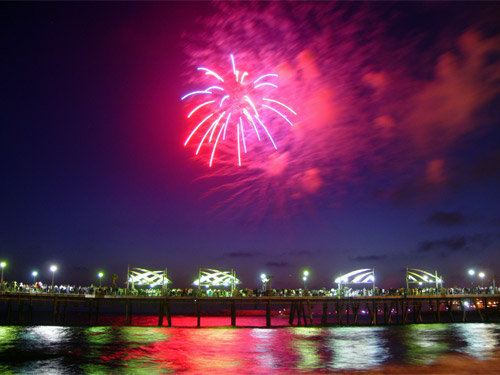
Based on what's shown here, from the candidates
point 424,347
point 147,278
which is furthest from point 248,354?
point 147,278

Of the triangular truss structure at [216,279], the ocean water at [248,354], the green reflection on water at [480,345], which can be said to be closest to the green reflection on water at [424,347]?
the ocean water at [248,354]

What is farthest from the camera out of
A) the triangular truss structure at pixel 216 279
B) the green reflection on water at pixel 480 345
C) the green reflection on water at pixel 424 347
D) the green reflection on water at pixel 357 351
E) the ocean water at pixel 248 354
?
the triangular truss structure at pixel 216 279

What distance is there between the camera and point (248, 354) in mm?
30359

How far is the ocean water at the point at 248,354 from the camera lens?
82.8 feet

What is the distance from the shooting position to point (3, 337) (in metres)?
41.0

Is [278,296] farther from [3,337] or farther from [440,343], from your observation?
[3,337]

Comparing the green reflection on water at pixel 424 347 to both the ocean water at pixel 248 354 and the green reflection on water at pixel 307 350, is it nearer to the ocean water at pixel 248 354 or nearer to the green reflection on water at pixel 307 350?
the ocean water at pixel 248 354

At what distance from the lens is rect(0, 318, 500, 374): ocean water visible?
25234 millimetres

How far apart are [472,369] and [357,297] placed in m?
29.8

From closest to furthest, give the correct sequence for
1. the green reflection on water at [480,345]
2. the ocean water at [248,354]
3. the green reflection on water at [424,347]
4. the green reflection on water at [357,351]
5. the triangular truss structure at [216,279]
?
the ocean water at [248,354] < the green reflection on water at [357,351] < the green reflection on water at [424,347] < the green reflection on water at [480,345] < the triangular truss structure at [216,279]

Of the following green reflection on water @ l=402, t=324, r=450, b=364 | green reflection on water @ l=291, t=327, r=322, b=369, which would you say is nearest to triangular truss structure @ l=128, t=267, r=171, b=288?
green reflection on water @ l=291, t=327, r=322, b=369

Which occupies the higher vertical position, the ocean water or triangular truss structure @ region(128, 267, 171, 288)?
triangular truss structure @ region(128, 267, 171, 288)

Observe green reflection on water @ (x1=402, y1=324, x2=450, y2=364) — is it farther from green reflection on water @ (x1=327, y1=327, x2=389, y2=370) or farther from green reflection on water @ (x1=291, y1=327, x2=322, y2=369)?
green reflection on water @ (x1=291, y1=327, x2=322, y2=369)

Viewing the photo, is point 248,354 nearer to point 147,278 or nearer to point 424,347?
point 424,347
